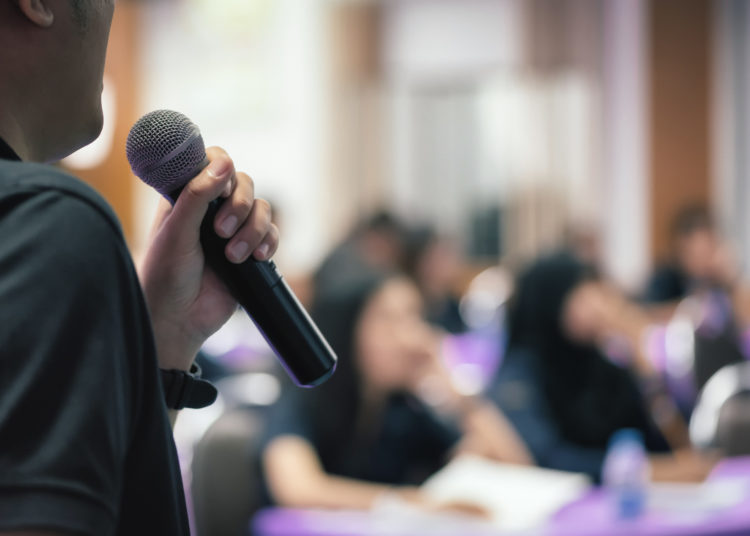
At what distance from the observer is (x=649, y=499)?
8.21ft

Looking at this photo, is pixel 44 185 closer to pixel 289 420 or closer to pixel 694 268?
pixel 289 420

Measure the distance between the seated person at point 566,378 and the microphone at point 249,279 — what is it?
2635 millimetres

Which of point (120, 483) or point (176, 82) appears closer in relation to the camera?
point (120, 483)

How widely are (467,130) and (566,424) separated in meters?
5.33

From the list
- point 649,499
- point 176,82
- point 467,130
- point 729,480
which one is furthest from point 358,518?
point 176,82

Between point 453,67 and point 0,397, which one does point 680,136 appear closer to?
point 453,67

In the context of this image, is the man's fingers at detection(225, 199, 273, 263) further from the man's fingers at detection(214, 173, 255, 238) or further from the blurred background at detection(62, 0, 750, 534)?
the blurred background at detection(62, 0, 750, 534)

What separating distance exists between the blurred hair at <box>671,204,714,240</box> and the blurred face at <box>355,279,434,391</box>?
4.50 m

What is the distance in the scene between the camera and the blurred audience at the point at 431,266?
19.1 feet

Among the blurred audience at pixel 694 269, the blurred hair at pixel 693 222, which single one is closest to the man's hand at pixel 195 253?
the blurred audience at pixel 694 269

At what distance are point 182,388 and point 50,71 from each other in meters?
0.33

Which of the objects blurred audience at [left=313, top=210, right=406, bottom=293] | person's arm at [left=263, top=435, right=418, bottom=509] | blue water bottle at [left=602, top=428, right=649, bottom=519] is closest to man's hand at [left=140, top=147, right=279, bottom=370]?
person's arm at [left=263, top=435, right=418, bottom=509]

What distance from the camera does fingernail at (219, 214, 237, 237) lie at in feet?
2.56

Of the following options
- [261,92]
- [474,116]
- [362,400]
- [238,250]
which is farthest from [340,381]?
[261,92]
